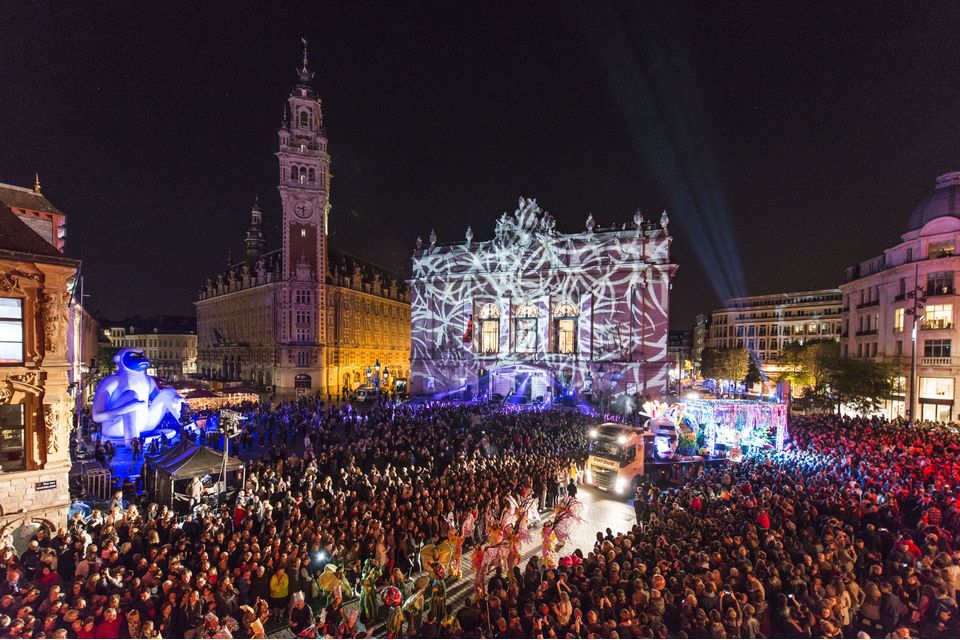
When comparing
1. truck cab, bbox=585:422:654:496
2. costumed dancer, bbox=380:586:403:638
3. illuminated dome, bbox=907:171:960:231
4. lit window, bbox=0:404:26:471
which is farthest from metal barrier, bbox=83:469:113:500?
illuminated dome, bbox=907:171:960:231

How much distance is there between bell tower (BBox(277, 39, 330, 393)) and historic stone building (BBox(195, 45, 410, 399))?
96 millimetres

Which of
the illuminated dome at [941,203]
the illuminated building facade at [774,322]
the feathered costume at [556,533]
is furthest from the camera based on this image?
the illuminated building facade at [774,322]

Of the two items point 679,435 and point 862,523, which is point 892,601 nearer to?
point 862,523

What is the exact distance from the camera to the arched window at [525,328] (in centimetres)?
4219

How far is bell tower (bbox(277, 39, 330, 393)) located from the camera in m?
46.9

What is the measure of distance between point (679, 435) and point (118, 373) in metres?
24.4

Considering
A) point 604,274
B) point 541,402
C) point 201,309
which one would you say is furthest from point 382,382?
point 201,309

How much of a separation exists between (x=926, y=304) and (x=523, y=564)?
33.3 metres

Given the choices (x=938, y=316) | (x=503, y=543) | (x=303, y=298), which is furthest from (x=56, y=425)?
(x=938, y=316)

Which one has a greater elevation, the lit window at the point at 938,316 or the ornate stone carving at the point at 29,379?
the lit window at the point at 938,316

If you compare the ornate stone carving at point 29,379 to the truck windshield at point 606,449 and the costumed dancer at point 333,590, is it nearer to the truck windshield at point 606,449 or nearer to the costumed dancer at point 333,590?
the costumed dancer at point 333,590

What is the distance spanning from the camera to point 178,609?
731 centimetres

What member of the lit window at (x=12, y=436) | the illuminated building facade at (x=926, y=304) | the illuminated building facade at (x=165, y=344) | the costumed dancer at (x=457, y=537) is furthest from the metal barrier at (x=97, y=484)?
the illuminated building facade at (x=165, y=344)

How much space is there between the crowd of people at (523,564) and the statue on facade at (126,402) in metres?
7.20
